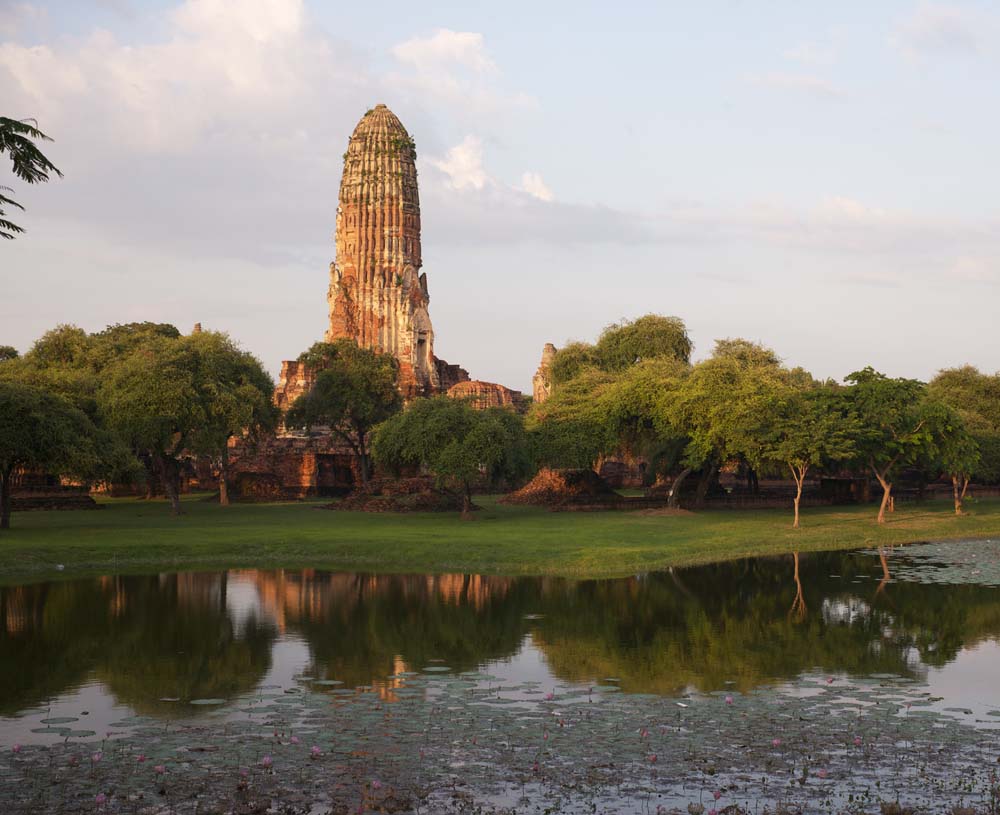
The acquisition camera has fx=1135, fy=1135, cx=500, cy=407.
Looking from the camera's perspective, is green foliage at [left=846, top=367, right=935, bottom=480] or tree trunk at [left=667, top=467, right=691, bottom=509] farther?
tree trunk at [left=667, top=467, right=691, bottom=509]

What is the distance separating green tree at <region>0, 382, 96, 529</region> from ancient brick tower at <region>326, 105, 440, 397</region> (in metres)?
52.4

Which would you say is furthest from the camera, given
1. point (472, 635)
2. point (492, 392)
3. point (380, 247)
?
point (492, 392)

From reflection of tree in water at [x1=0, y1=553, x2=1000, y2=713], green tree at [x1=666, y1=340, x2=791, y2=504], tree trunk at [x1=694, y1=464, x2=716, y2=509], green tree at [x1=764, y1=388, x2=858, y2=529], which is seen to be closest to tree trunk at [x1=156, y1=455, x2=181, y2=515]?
reflection of tree in water at [x1=0, y1=553, x2=1000, y2=713]

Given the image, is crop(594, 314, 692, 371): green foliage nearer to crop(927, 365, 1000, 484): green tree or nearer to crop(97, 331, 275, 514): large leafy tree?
crop(927, 365, 1000, 484): green tree

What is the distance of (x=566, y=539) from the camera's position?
36062 mm

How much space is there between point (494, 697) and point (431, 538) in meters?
20.5

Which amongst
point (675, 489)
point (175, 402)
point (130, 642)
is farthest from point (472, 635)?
point (675, 489)

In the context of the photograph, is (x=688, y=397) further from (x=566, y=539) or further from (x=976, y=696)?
(x=976, y=696)

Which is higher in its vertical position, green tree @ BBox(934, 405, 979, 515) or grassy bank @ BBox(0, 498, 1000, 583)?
green tree @ BBox(934, 405, 979, 515)

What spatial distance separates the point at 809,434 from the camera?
45062 mm

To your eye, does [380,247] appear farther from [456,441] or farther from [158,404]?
[456,441]

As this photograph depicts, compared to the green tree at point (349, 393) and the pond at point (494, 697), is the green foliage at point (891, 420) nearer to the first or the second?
the pond at point (494, 697)

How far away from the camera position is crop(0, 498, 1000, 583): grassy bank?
101ft

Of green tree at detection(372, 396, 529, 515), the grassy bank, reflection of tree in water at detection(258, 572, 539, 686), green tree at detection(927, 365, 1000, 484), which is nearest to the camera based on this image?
reflection of tree in water at detection(258, 572, 539, 686)
